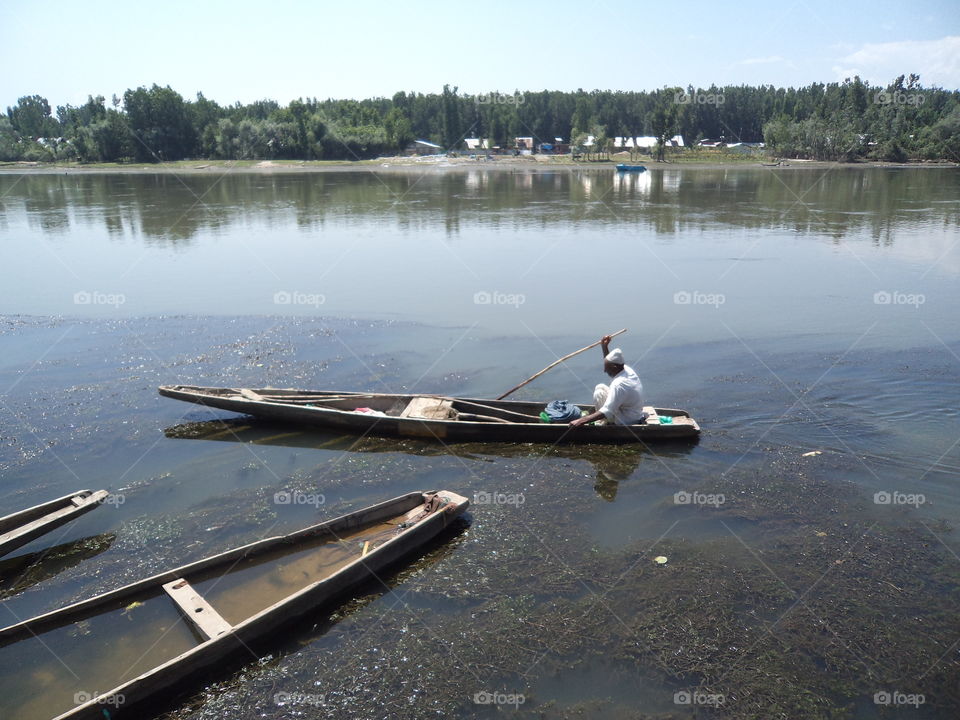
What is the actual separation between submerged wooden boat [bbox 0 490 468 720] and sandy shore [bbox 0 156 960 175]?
221 feet

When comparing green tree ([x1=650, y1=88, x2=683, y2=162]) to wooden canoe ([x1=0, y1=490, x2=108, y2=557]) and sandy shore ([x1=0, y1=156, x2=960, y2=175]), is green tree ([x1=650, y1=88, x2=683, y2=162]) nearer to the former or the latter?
sandy shore ([x1=0, y1=156, x2=960, y2=175])

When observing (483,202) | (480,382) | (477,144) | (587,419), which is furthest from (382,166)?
(587,419)

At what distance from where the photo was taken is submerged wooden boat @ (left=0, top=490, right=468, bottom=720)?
17.5 feet

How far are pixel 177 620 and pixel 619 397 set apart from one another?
5.97 meters

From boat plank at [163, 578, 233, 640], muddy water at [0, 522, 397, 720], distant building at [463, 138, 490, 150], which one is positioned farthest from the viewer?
distant building at [463, 138, 490, 150]

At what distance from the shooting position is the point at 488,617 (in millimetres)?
6320

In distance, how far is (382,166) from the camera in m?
77.2

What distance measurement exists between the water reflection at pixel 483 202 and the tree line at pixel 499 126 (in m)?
19.0

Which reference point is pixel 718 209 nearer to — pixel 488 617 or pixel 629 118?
pixel 488 617

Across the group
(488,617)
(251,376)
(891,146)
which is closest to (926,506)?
(488,617)

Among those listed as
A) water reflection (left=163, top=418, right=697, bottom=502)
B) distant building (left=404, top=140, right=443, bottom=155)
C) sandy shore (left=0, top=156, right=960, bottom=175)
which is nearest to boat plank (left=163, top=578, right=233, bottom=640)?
water reflection (left=163, top=418, right=697, bottom=502)

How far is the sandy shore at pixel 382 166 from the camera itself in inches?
2825

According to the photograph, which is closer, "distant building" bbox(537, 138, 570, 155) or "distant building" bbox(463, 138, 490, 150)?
"distant building" bbox(463, 138, 490, 150)

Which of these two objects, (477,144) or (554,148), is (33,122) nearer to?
(477,144)
